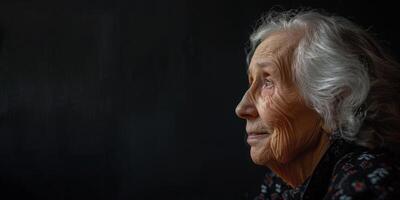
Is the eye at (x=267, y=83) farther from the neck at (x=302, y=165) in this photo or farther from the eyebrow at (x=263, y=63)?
the neck at (x=302, y=165)

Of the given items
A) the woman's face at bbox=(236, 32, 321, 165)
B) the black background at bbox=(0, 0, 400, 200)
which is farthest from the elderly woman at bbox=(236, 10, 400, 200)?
the black background at bbox=(0, 0, 400, 200)

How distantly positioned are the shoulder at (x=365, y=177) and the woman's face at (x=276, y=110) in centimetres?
18

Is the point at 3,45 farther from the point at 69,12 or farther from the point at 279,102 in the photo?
the point at 279,102

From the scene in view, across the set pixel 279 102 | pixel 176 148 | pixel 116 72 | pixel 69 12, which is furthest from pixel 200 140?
pixel 279 102

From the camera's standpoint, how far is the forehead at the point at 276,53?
1.57m

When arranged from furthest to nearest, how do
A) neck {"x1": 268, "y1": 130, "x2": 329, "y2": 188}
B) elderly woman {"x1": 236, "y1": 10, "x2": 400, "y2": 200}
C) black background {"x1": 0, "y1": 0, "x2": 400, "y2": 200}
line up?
black background {"x1": 0, "y1": 0, "x2": 400, "y2": 200} < neck {"x1": 268, "y1": 130, "x2": 329, "y2": 188} < elderly woman {"x1": 236, "y1": 10, "x2": 400, "y2": 200}

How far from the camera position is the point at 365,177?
4.11ft

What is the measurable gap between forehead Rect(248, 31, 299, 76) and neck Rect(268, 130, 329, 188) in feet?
0.84

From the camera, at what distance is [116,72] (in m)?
2.70

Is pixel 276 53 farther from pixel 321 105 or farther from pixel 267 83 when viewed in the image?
pixel 321 105

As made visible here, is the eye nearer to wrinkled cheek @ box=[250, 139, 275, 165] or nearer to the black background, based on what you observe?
wrinkled cheek @ box=[250, 139, 275, 165]

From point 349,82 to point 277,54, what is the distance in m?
0.26

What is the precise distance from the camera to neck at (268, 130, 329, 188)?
1.51m

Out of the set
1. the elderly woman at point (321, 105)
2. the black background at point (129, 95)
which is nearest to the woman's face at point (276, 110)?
the elderly woman at point (321, 105)
